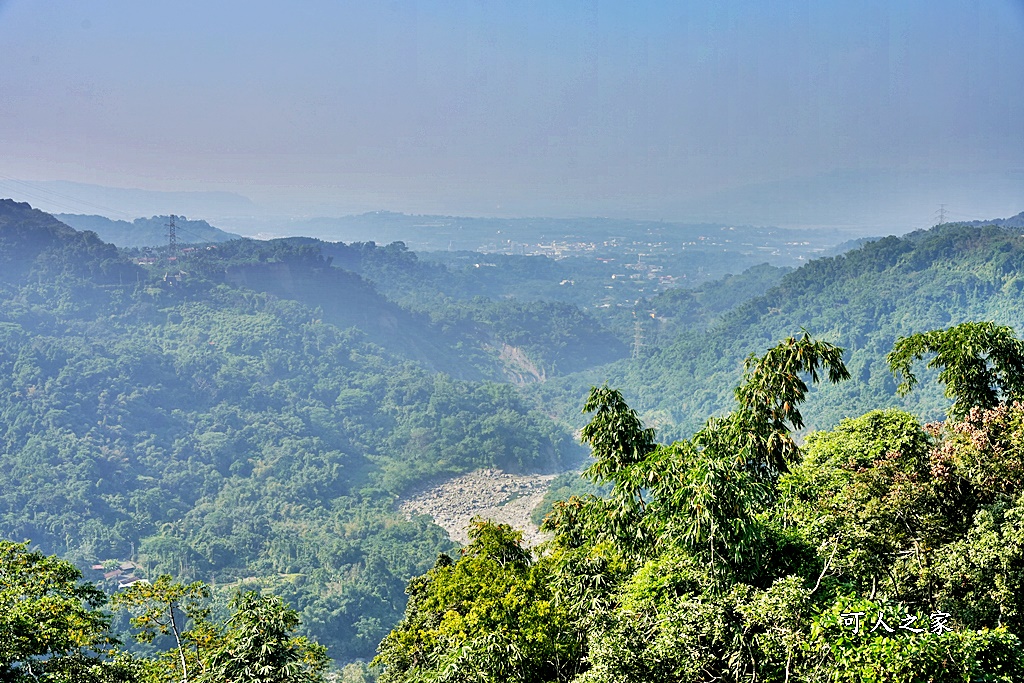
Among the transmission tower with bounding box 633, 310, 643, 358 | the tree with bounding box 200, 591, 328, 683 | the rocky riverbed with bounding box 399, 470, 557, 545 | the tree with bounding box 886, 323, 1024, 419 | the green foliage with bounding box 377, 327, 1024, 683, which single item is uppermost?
the tree with bounding box 886, 323, 1024, 419

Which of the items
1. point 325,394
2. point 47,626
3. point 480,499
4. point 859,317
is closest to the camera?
point 47,626

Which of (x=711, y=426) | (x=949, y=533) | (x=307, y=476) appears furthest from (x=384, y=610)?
(x=949, y=533)

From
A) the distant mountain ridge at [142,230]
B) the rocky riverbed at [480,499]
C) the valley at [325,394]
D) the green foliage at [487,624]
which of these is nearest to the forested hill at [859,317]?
the valley at [325,394]

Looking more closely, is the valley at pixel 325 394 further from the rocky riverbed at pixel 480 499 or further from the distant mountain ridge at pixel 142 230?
the distant mountain ridge at pixel 142 230

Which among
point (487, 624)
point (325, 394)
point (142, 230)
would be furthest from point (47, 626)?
point (142, 230)

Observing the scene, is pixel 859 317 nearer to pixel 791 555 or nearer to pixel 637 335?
pixel 637 335

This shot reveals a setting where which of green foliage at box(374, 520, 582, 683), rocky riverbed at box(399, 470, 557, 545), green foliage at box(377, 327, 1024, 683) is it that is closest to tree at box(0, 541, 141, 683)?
green foliage at box(374, 520, 582, 683)

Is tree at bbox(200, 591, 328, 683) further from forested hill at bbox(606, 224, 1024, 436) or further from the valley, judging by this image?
forested hill at bbox(606, 224, 1024, 436)
